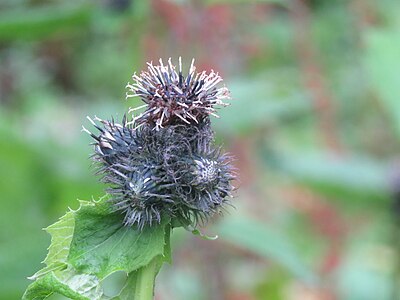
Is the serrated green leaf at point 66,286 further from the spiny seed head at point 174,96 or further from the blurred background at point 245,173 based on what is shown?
the blurred background at point 245,173

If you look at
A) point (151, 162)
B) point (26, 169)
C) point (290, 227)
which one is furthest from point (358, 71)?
point (151, 162)

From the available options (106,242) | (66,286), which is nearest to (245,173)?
(106,242)

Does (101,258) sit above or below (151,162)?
below

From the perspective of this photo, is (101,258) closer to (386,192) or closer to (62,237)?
(62,237)

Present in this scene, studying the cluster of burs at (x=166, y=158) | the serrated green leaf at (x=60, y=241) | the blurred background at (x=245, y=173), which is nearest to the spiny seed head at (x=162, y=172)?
the cluster of burs at (x=166, y=158)

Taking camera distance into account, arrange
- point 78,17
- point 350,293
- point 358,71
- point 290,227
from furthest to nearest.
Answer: point 358,71 < point 290,227 < point 350,293 < point 78,17

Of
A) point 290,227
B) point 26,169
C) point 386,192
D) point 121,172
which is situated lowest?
point 121,172
